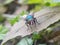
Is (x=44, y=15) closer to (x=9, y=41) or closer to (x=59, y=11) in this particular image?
(x=59, y=11)

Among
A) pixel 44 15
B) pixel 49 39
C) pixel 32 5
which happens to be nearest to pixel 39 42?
pixel 49 39

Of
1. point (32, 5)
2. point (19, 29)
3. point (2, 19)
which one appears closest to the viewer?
point (19, 29)

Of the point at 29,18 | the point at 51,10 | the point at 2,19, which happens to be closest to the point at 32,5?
the point at 2,19

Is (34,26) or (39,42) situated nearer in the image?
(34,26)

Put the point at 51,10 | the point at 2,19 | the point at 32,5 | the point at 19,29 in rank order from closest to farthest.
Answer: the point at 19,29 → the point at 51,10 → the point at 2,19 → the point at 32,5

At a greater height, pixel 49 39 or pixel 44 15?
pixel 44 15

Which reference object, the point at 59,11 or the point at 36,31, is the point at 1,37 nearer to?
the point at 36,31

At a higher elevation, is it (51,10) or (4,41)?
(51,10)

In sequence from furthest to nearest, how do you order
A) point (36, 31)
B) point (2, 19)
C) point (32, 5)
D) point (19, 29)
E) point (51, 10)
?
point (32, 5), point (2, 19), point (51, 10), point (19, 29), point (36, 31)

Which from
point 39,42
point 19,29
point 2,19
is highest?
point 19,29

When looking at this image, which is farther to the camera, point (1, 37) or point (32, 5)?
point (32, 5)
